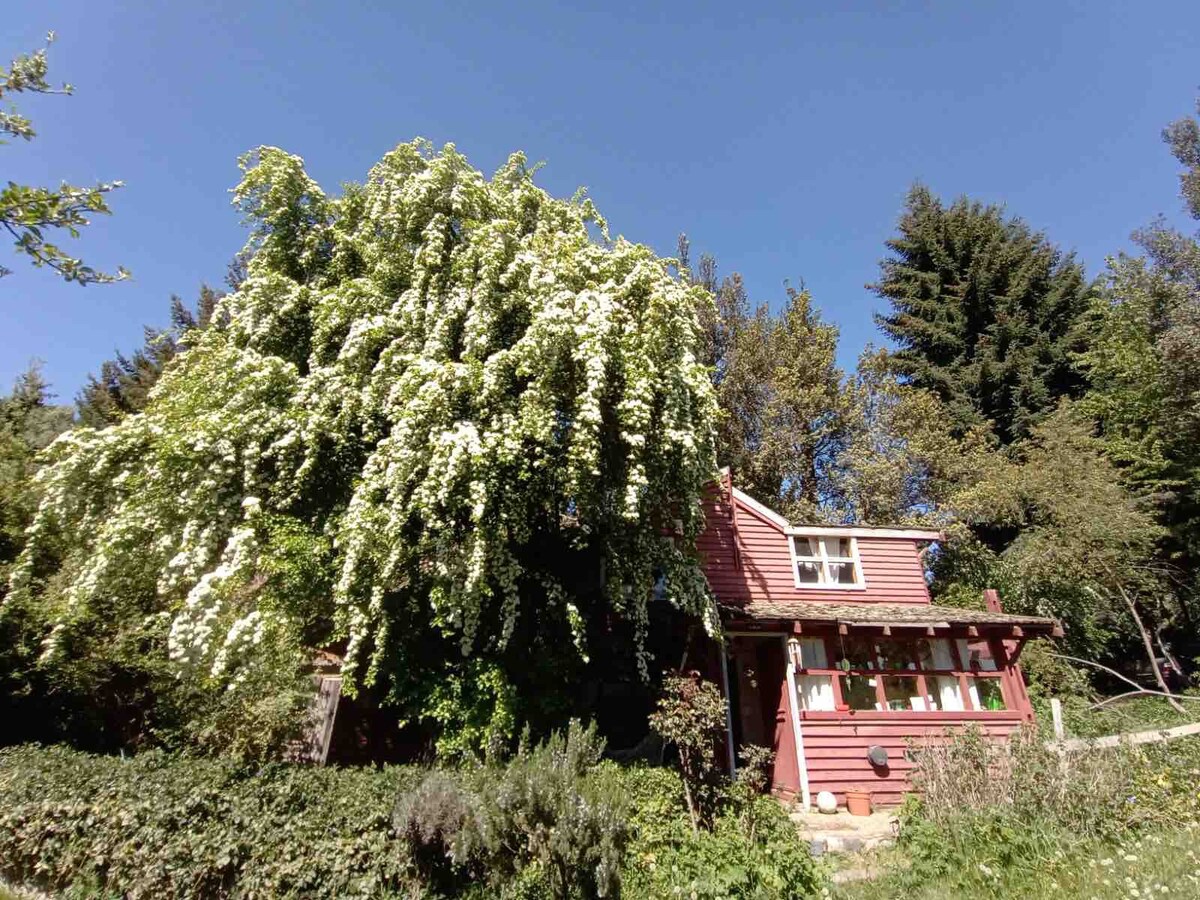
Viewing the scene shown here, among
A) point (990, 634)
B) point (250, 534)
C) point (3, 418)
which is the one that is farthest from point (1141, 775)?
point (3, 418)

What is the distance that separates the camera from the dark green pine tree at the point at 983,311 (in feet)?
91.8

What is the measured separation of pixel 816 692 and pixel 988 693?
3.95 meters

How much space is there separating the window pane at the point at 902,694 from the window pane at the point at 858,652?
0.43 metres

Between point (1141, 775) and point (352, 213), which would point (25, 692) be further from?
point (1141, 775)

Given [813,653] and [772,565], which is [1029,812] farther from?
[772,565]

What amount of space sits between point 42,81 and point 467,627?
7.23 m

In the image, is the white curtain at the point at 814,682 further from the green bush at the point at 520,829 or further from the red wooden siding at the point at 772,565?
the green bush at the point at 520,829

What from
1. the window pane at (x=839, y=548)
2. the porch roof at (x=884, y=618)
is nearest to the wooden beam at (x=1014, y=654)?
the porch roof at (x=884, y=618)

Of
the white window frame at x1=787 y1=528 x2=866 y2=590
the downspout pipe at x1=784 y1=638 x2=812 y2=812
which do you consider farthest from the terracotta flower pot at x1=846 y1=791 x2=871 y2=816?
the white window frame at x1=787 y1=528 x2=866 y2=590

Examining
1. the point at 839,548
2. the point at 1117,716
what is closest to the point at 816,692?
the point at 839,548

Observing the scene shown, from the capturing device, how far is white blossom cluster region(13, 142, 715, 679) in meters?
8.76

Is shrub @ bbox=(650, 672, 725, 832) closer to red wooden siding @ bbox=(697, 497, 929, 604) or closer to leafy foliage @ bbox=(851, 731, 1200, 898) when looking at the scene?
leafy foliage @ bbox=(851, 731, 1200, 898)

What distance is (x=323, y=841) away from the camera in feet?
20.5

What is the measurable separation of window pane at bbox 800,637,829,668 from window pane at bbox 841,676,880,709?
483 millimetres
